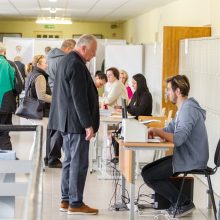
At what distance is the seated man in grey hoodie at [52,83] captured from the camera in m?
7.19

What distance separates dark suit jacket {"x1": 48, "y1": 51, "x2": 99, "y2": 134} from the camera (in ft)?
15.7

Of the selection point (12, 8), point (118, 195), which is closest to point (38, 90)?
point (118, 195)

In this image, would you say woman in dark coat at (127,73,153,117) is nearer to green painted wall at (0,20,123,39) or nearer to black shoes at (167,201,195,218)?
black shoes at (167,201,195,218)

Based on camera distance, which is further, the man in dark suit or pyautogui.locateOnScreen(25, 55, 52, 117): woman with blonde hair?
pyautogui.locateOnScreen(25, 55, 52, 117): woman with blonde hair

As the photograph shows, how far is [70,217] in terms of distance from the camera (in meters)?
5.09

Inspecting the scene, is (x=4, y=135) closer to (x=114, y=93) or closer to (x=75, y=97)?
(x=114, y=93)

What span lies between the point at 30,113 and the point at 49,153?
68 centimetres

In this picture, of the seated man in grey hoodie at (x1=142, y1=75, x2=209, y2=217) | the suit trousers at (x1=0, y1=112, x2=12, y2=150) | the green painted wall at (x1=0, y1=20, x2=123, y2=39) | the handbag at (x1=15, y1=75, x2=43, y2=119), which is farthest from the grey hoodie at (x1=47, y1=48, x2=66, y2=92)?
the green painted wall at (x1=0, y1=20, x2=123, y2=39)

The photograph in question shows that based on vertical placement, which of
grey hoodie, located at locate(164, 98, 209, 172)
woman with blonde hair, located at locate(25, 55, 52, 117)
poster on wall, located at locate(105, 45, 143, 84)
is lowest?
grey hoodie, located at locate(164, 98, 209, 172)

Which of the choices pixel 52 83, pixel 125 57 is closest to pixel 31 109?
pixel 52 83

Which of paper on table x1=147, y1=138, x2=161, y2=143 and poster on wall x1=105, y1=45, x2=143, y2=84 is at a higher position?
poster on wall x1=105, y1=45, x2=143, y2=84

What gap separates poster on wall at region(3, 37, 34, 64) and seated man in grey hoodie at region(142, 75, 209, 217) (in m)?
8.18

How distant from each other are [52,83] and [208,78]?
1805mm

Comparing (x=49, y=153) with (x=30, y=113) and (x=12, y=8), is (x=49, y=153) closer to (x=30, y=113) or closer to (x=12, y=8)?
(x=30, y=113)
